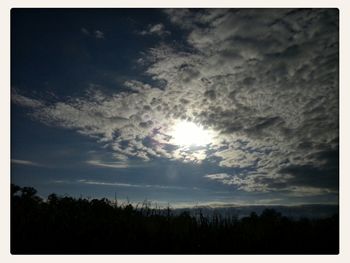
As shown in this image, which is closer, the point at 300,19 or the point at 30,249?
the point at 30,249

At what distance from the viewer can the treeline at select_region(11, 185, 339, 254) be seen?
657 cm

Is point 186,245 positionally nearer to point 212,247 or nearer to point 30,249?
point 212,247

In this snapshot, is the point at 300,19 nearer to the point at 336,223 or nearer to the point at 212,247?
Answer: the point at 336,223

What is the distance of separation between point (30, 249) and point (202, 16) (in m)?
5.84

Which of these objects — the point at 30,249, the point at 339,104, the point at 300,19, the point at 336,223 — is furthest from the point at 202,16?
the point at 30,249

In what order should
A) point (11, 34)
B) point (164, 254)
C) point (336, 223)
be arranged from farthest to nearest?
1. point (11, 34)
2. point (336, 223)
3. point (164, 254)

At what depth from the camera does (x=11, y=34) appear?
7453 mm

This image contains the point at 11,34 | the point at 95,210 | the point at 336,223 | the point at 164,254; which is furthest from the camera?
the point at 95,210

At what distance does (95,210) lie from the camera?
26.8ft

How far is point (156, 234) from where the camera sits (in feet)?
22.2

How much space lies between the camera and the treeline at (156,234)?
6570mm

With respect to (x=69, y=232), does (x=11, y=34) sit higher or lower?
higher

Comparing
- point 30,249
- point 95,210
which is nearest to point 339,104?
point 95,210
